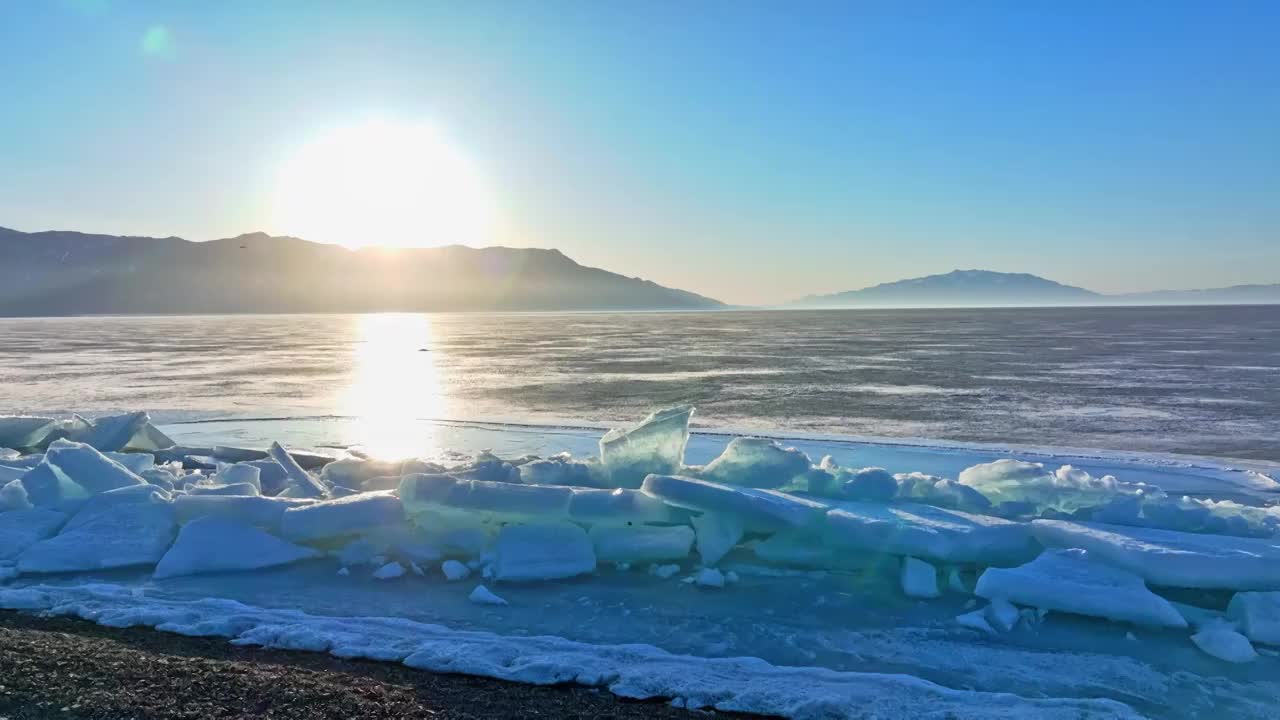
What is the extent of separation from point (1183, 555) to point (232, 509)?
558cm

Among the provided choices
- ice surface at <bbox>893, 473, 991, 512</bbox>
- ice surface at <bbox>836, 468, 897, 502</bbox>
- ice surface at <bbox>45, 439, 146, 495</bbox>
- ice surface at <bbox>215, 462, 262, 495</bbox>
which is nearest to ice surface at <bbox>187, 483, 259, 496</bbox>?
ice surface at <bbox>215, 462, 262, 495</bbox>

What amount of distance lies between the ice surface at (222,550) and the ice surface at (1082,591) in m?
4.04

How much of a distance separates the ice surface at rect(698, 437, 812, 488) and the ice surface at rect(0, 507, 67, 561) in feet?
14.5

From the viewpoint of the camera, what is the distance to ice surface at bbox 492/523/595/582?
4758 mm

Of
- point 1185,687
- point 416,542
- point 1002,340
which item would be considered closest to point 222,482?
point 416,542

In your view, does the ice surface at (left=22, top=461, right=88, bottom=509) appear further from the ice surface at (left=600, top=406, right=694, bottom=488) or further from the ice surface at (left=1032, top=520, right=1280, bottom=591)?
the ice surface at (left=1032, top=520, right=1280, bottom=591)

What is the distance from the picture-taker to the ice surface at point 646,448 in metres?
6.05

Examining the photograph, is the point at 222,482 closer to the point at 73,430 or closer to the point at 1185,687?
the point at 73,430

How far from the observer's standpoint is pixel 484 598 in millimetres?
4398

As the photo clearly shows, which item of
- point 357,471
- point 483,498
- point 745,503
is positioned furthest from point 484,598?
point 357,471

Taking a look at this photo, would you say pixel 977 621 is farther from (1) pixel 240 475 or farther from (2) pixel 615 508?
(1) pixel 240 475

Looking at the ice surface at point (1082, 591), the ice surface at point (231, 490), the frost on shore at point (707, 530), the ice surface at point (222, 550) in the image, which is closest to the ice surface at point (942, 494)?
the frost on shore at point (707, 530)

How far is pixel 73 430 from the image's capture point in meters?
8.52

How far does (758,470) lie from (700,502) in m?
0.98
